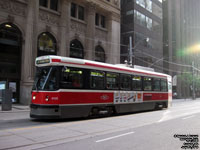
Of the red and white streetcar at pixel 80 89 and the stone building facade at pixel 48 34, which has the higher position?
the stone building facade at pixel 48 34

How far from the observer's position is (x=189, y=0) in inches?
2776

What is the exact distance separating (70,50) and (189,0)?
61.0 meters

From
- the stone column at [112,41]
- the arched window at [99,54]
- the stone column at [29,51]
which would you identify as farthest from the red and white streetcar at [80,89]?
the stone column at [112,41]

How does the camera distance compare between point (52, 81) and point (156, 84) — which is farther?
point (156, 84)

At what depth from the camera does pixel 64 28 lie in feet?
79.6

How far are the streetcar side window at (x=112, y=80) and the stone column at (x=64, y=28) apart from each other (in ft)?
40.4

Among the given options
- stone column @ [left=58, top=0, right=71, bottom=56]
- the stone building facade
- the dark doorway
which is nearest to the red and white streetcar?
the stone building facade

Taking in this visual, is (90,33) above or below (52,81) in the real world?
above

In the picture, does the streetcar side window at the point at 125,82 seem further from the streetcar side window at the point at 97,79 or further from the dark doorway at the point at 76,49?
the dark doorway at the point at 76,49

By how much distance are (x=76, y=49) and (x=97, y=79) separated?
49.2 feet

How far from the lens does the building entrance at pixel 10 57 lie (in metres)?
19.7

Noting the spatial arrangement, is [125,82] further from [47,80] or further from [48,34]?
[48,34]

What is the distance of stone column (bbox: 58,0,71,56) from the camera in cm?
2402

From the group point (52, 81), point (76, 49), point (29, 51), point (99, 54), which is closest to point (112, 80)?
point (52, 81)
